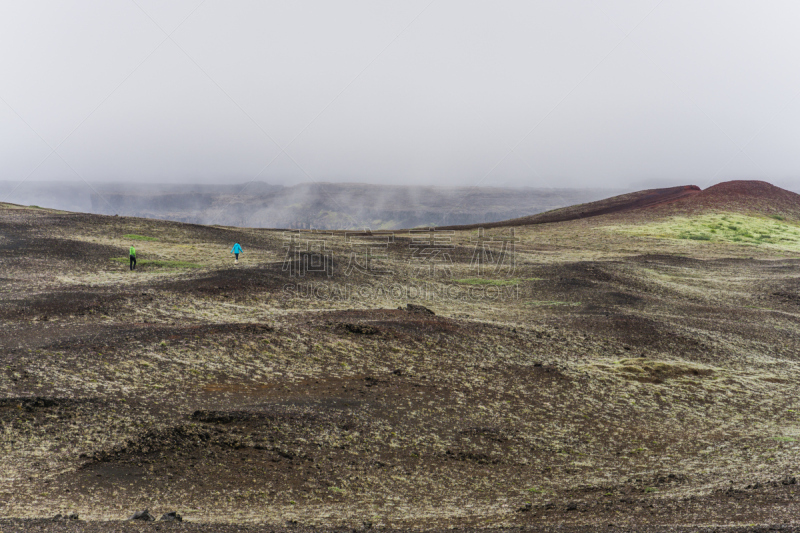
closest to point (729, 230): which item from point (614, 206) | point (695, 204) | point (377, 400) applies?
point (695, 204)

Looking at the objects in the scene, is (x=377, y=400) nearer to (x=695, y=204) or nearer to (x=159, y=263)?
(x=159, y=263)

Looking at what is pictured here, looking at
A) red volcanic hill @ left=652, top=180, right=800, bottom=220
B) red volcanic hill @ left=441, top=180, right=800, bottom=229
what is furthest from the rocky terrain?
red volcanic hill @ left=652, top=180, right=800, bottom=220

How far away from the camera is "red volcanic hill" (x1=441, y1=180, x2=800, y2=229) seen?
Result: 231 ft

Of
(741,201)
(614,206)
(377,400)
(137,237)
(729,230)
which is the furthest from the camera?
(614,206)

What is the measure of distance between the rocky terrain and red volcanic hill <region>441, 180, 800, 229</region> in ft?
145

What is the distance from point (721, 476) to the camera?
31.8 ft

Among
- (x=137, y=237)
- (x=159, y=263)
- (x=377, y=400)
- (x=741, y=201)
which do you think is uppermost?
(x=741, y=201)

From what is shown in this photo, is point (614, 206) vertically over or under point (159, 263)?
over

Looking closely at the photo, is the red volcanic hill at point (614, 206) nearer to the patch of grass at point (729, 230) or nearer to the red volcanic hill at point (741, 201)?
the red volcanic hill at point (741, 201)

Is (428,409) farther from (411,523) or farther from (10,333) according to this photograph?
(10,333)

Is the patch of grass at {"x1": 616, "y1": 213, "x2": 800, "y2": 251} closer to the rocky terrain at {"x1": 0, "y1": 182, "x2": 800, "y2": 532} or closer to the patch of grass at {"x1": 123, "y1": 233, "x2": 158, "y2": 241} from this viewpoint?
the rocky terrain at {"x1": 0, "y1": 182, "x2": 800, "y2": 532}

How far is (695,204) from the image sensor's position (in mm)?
73188

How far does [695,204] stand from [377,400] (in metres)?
74.8

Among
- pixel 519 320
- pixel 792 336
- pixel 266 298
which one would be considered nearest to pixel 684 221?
pixel 792 336
